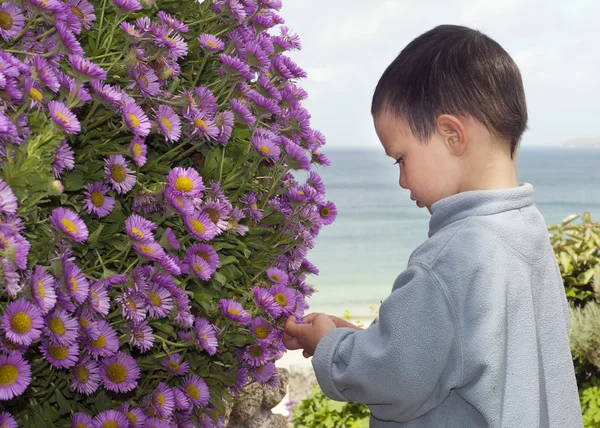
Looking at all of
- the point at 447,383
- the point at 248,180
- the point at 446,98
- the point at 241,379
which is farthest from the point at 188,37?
the point at 447,383

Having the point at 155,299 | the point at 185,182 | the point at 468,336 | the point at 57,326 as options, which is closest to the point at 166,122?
the point at 185,182

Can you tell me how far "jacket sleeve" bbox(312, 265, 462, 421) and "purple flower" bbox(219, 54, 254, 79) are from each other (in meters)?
0.54

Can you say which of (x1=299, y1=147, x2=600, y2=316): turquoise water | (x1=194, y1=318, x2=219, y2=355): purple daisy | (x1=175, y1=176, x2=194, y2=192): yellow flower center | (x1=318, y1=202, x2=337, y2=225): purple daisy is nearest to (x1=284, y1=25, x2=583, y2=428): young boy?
(x1=194, y1=318, x2=219, y2=355): purple daisy

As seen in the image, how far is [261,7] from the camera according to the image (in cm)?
188

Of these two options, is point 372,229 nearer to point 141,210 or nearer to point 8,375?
point 141,210

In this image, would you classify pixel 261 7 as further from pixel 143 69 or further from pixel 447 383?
pixel 447 383

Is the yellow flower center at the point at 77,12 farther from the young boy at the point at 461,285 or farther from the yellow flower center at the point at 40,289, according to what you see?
the young boy at the point at 461,285

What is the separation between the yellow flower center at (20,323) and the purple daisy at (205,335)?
0.41 m

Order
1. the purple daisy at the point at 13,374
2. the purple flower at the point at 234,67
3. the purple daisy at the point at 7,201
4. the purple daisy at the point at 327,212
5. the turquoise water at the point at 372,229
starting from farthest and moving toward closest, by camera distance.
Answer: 1. the turquoise water at the point at 372,229
2. the purple daisy at the point at 327,212
3. the purple flower at the point at 234,67
4. the purple daisy at the point at 13,374
5. the purple daisy at the point at 7,201

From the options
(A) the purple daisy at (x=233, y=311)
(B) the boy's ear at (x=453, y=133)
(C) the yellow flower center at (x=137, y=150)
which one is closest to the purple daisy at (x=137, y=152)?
(C) the yellow flower center at (x=137, y=150)

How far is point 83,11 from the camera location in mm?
1466

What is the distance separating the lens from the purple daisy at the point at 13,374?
1.20 meters

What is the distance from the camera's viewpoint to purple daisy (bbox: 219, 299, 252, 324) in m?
1.55

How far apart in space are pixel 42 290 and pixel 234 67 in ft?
2.24
